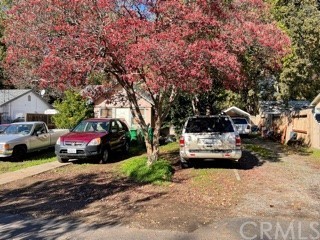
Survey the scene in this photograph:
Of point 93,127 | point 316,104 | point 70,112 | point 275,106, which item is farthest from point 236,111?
point 93,127

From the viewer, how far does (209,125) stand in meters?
12.2

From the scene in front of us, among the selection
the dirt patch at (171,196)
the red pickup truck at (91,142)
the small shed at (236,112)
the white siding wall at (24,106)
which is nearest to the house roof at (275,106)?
the small shed at (236,112)

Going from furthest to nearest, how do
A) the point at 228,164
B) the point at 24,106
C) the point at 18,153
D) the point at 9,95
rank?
the point at 24,106
the point at 9,95
the point at 18,153
the point at 228,164

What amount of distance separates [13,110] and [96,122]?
26.4 m

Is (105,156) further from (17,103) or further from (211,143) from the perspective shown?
(17,103)

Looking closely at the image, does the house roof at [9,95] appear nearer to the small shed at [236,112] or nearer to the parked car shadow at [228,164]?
the small shed at [236,112]

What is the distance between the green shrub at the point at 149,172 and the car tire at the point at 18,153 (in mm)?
5382

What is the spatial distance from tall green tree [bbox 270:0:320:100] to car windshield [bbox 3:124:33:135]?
14.5 metres

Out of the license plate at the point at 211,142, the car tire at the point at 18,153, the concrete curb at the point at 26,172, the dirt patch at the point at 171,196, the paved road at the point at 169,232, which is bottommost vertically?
the paved road at the point at 169,232

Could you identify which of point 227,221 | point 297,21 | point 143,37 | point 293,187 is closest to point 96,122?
point 143,37

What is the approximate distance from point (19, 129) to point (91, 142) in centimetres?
460

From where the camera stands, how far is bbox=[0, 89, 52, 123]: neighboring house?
37.5 metres

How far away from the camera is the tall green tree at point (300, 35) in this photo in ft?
73.0

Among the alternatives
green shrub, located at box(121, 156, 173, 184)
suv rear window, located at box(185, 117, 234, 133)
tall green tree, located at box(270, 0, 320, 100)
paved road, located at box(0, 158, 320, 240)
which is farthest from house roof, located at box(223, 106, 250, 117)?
paved road, located at box(0, 158, 320, 240)
